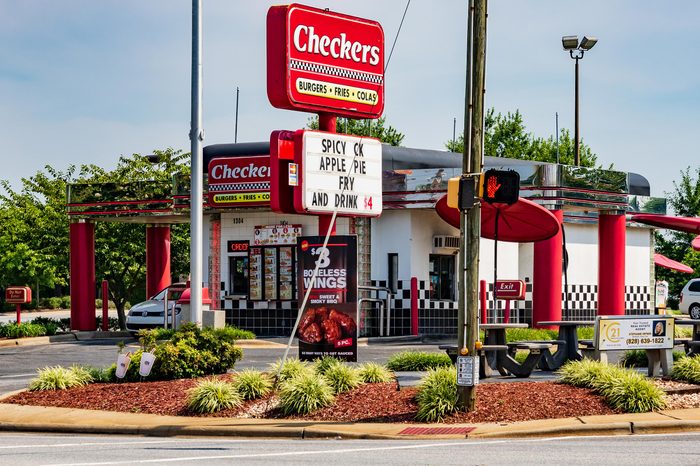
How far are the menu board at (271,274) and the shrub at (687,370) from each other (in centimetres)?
1537

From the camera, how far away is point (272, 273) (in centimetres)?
3111

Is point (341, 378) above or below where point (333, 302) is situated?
below

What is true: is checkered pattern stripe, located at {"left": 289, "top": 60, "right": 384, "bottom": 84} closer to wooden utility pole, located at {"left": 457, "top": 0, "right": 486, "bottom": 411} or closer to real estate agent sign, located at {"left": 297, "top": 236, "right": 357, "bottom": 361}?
real estate agent sign, located at {"left": 297, "top": 236, "right": 357, "bottom": 361}

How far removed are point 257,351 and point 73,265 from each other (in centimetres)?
1063

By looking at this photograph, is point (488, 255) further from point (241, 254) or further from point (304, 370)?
point (304, 370)

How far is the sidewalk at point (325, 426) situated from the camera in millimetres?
13703

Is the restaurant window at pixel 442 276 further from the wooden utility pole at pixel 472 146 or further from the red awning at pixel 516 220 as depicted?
the wooden utility pole at pixel 472 146

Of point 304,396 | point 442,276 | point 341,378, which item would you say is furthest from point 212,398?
point 442,276

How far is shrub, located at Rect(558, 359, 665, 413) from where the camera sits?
14836mm

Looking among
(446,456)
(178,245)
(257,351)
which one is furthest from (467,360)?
(178,245)

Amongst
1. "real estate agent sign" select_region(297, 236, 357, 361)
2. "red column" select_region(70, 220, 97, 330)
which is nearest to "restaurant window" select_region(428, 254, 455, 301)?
"red column" select_region(70, 220, 97, 330)

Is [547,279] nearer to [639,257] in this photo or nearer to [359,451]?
[639,257]

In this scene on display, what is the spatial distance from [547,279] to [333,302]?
13216mm

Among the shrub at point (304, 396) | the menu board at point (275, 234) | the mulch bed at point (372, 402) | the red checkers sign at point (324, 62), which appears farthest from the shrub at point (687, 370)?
the menu board at point (275, 234)
